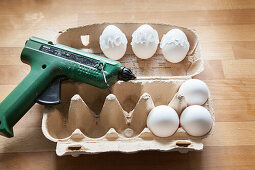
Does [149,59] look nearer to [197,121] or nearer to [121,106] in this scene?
[121,106]

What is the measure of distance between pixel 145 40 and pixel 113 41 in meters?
0.11

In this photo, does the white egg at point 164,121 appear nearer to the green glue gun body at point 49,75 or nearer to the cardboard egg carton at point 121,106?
the cardboard egg carton at point 121,106

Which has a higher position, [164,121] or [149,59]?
[149,59]

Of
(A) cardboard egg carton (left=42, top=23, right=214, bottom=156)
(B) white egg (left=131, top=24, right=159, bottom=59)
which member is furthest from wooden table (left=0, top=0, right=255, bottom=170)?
(B) white egg (left=131, top=24, right=159, bottom=59)

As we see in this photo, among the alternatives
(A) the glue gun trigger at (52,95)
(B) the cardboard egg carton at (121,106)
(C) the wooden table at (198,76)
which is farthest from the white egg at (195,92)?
(A) the glue gun trigger at (52,95)

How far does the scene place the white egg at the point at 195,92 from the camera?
2.99ft

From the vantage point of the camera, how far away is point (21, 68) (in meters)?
1.14

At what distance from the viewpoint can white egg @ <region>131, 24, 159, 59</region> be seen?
39.2 inches

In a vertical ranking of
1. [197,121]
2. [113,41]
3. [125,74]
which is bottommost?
[197,121]

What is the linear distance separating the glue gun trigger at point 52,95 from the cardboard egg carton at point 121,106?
27 mm

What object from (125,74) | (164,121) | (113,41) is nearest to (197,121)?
(164,121)

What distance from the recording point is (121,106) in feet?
3.35

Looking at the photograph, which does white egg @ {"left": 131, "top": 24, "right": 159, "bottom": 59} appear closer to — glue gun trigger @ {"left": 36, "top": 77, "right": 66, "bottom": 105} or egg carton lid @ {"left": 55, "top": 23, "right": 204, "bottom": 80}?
egg carton lid @ {"left": 55, "top": 23, "right": 204, "bottom": 80}

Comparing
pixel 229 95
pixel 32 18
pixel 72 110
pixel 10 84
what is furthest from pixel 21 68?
pixel 229 95
